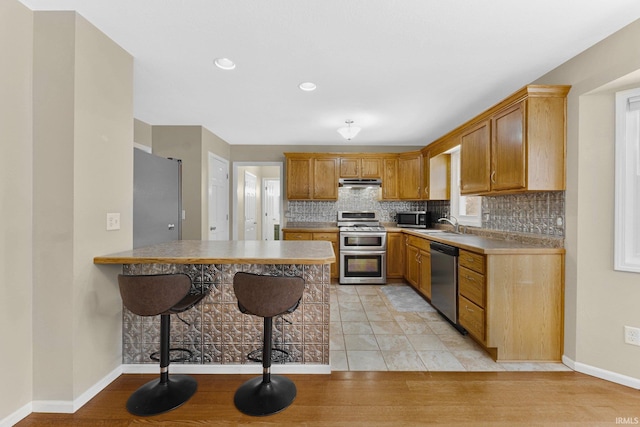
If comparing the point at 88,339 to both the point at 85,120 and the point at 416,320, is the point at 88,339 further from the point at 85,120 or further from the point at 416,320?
the point at 416,320

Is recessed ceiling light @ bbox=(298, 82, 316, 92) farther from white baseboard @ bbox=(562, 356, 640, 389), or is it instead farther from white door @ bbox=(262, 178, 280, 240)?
white door @ bbox=(262, 178, 280, 240)

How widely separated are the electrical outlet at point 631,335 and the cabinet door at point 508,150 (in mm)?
1182

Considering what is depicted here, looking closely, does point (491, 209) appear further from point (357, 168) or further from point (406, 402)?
point (406, 402)

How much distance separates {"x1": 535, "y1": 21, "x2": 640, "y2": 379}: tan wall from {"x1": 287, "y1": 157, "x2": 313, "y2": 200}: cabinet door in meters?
3.44

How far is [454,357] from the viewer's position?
2414mm

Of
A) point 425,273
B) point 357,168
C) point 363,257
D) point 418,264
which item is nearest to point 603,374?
point 425,273

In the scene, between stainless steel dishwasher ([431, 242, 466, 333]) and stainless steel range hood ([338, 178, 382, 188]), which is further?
stainless steel range hood ([338, 178, 382, 188])

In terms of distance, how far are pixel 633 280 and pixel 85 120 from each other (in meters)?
3.75

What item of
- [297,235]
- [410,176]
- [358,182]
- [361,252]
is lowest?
[361,252]

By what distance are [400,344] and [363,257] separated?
6.60ft

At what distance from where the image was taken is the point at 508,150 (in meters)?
2.54

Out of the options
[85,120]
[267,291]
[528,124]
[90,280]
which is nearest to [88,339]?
[90,280]

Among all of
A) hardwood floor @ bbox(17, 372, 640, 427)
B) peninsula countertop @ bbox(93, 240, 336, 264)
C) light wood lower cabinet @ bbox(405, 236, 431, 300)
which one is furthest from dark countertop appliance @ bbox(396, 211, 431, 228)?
peninsula countertop @ bbox(93, 240, 336, 264)

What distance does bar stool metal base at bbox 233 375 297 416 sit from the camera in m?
1.78
